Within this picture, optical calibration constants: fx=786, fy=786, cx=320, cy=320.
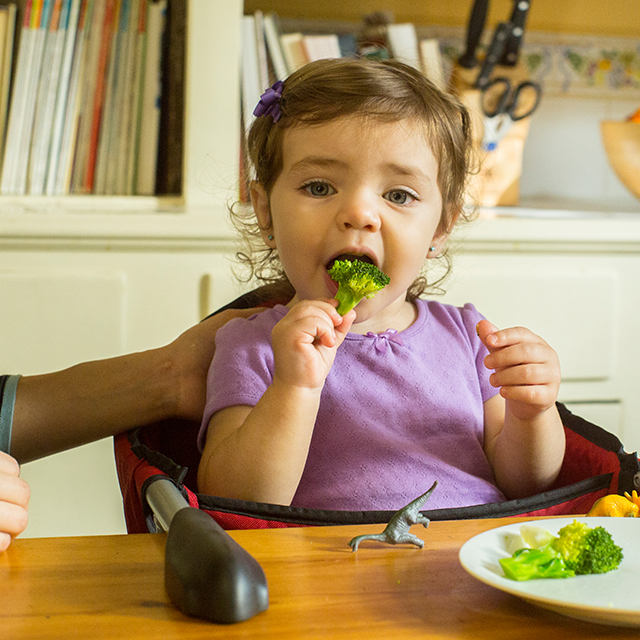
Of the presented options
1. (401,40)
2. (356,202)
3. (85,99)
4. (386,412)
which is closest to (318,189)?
(356,202)

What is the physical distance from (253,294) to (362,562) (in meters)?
0.68

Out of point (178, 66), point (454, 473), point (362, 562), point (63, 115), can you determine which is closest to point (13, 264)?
point (63, 115)

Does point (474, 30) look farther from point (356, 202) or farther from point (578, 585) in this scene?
point (578, 585)

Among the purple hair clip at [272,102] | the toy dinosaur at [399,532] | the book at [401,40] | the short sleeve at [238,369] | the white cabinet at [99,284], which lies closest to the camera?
the toy dinosaur at [399,532]

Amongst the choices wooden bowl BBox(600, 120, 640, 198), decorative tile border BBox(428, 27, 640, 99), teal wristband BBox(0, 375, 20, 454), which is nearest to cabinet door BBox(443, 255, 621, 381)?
wooden bowl BBox(600, 120, 640, 198)

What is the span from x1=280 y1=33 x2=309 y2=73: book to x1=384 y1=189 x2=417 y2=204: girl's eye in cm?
107

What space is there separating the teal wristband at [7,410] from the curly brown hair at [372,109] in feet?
1.31

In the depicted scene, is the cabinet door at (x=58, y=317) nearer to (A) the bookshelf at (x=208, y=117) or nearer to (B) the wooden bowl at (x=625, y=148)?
(A) the bookshelf at (x=208, y=117)

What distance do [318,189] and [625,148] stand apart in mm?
1460

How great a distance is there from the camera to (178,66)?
6.05ft

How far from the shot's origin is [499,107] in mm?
2023

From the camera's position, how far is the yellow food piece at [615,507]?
65 centimetres

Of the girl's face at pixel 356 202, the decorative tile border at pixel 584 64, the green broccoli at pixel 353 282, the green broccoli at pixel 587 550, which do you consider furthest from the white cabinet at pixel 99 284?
the decorative tile border at pixel 584 64

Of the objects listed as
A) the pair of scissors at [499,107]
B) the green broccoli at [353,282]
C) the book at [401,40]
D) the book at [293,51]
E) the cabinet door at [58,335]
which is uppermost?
the book at [401,40]
